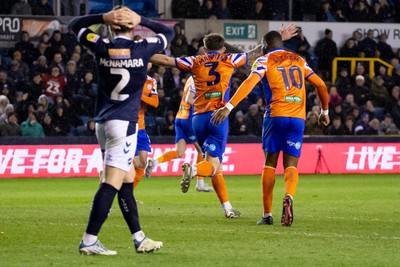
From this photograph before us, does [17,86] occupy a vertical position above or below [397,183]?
above

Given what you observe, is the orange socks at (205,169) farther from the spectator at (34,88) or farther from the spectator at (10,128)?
the spectator at (34,88)

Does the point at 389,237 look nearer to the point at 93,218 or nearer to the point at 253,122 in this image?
the point at 93,218

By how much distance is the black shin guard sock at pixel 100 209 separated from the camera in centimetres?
866

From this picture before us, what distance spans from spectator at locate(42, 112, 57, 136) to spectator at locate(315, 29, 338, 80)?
849 cm

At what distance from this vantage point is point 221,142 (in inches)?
510

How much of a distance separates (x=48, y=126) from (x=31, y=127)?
1.69 feet

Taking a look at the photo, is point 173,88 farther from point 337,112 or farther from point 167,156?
point 167,156

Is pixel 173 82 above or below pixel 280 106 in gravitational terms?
below

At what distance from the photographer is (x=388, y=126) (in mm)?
26484

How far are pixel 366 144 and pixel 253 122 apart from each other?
109 inches

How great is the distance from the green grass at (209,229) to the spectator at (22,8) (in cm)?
780

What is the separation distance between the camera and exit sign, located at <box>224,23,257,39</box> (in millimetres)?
27609

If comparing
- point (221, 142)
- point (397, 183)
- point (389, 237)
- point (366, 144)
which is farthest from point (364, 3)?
point (389, 237)

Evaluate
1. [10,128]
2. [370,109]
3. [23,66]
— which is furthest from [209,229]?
[370,109]
